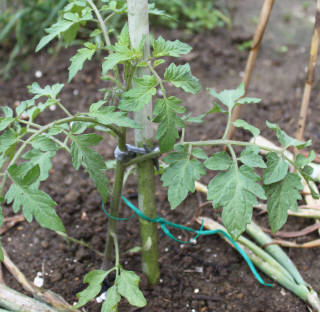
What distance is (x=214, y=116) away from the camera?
8.68 ft

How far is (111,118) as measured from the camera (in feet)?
3.95

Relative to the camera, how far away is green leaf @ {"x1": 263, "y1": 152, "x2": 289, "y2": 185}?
48.9 inches

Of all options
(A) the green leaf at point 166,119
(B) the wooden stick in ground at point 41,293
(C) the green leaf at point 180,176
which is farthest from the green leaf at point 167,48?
Result: (B) the wooden stick in ground at point 41,293

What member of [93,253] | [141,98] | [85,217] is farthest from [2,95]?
[141,98]

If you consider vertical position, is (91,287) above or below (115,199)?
below

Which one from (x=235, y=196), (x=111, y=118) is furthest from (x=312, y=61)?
(x=111, y=118)

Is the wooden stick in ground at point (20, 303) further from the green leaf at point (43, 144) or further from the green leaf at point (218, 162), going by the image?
the green leaf at point (218, 162)

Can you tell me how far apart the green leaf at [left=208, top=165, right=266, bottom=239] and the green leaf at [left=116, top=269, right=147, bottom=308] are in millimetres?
365

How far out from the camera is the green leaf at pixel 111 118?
46.8 inches

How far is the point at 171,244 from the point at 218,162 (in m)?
0.75

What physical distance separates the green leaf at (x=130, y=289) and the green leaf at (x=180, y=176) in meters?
0.32

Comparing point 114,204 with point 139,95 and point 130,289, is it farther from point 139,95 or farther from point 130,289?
point 139,95

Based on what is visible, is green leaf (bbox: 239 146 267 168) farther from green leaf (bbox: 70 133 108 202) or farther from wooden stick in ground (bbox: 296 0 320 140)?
wooden stick in ground (bbox: 296 0 320 140)

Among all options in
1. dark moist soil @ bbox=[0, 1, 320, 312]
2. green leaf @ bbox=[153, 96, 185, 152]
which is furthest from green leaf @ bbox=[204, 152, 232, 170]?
dark moist soil @ bbox=[0, 1, 320, 312]
